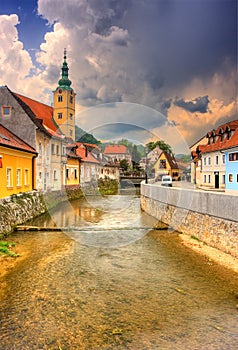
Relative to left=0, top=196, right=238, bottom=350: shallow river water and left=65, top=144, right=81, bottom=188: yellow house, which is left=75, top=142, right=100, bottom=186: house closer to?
left=65, top=144, right=81, bottom=188: yellow house

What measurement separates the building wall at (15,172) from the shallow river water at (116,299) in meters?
5.47

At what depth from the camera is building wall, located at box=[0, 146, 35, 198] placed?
61.2 feet

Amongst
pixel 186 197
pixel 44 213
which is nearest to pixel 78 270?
pixel 186 197

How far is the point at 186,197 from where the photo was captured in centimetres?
1675

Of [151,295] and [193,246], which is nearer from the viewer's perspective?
[151,295]

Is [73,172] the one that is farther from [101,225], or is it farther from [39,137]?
[101,225]

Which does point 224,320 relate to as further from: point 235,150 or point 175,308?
point 235,150

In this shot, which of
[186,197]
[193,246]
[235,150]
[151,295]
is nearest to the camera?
[151,295]

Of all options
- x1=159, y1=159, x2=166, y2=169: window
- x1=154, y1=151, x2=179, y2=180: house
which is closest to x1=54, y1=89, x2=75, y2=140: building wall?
x1=154, y1=151, x2=179, y2=180: house

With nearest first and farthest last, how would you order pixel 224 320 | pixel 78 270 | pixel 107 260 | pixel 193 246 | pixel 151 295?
pixel 224 320 → pixel 151 295 → pixel 78 270 → pixel 107 260 → pixel 193 246

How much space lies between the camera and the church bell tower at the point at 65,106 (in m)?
60.9

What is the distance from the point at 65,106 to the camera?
201 ft

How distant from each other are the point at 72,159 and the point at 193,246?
97.2 feet

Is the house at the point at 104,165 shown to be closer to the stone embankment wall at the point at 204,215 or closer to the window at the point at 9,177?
the stone embankment wall at the point at 204,215
